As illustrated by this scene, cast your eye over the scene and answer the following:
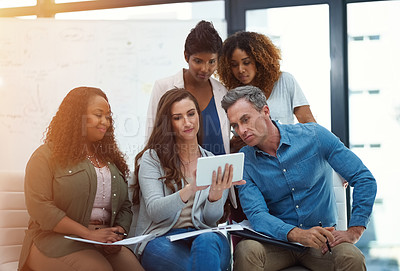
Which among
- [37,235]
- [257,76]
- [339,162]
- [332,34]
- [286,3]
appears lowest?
[37,235]

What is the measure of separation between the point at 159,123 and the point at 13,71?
2.26m

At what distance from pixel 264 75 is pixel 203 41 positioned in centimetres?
45

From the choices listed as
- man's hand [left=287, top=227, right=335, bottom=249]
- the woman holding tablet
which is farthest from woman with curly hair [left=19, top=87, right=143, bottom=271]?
man's hand [left=287, top=227, right=335, bottom=249]

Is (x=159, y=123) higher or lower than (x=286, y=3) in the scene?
lower

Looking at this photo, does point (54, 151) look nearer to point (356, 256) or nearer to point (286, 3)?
point (356, 256)

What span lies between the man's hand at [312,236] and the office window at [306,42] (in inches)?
85.0

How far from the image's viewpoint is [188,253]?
2002mm

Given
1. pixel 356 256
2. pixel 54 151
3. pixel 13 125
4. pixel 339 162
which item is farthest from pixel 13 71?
pixel 356 256

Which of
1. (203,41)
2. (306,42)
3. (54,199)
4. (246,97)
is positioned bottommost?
(54,199)

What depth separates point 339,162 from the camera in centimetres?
223

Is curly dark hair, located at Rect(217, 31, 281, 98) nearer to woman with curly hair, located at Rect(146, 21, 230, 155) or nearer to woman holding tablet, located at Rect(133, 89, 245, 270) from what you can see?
woman with curly hair, located at Rect(146, 21, 230, 155)

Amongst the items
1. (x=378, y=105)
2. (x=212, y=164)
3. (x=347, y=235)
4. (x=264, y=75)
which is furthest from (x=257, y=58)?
(x=378, y=105)

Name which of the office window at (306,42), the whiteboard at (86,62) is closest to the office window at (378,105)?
the office window at (306,42)

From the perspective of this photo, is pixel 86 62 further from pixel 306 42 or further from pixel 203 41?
pixel 306 42
